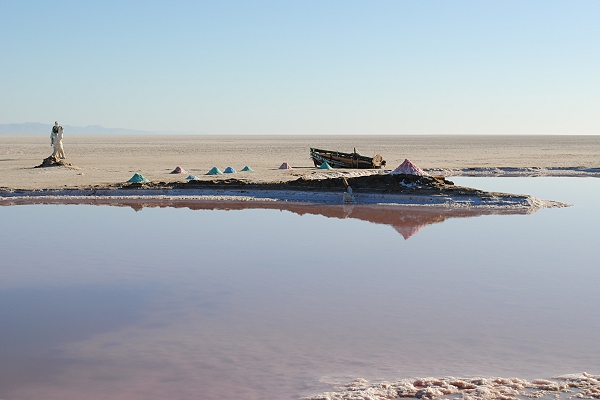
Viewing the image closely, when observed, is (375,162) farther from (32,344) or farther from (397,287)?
(32,344)

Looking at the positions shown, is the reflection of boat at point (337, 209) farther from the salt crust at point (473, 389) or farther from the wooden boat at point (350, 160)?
the wooden boat at point (350, 160)

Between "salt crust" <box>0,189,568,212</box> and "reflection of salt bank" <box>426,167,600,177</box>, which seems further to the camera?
"reflection of salt bank" <box>426,167,600,177</box>

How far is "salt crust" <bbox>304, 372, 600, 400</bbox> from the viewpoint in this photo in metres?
4.77

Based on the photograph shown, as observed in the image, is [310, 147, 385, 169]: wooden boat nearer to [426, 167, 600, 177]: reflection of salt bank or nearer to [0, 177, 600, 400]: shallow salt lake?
[426, 167, 600, 177]: reflection of salt bank

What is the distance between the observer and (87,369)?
546cm

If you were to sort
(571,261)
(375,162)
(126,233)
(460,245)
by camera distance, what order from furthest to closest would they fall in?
(375,162)
(126,233)
(460,245)
(571,261)

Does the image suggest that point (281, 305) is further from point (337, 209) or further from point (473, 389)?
point (337, 209)

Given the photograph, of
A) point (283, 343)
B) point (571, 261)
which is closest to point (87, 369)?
point (283, 343)

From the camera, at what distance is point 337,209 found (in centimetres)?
1545

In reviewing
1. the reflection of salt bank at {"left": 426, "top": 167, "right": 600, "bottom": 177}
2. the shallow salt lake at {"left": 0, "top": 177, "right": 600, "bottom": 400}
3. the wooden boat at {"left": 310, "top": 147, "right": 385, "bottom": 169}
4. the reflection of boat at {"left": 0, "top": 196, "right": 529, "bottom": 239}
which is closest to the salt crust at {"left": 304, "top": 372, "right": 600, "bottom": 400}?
the shallow salt lake at {"left": 0, "top": 177, "right": 600, "bottom": 400}

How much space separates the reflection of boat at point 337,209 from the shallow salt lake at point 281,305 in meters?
0.83

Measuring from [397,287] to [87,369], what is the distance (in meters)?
3.77

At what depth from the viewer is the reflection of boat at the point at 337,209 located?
1378 centimetres

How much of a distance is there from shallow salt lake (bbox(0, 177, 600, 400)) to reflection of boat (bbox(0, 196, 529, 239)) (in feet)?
2.73
